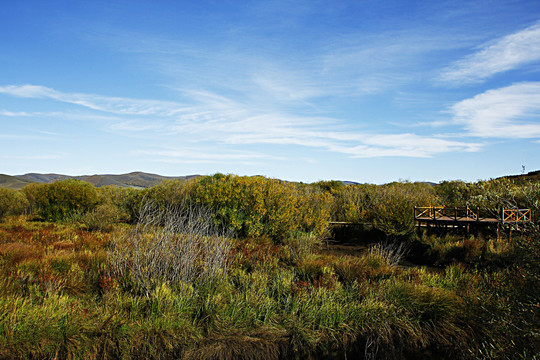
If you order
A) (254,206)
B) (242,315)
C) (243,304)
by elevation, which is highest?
(254,206)

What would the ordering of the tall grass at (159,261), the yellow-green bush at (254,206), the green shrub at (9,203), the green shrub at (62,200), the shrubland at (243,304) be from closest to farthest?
the shrubland at (243,304) → the tall grass at (159,261) → the yellow-green bush at (254,206) → the green shrub at (62,200) → the green shrub at (9,203)

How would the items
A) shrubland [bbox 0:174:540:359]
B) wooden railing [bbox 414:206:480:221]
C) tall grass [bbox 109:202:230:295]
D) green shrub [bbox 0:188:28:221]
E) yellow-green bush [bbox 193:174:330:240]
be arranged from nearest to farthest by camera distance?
shrubland [bbox 0:174:540:359] → tall grass [bbox 109:202:230:295] → yellow-green bush [bbox 193:174:330:240] → wooden railing [bbox 414:206:480:221] → green shrub [bbox 0:188:28:221]

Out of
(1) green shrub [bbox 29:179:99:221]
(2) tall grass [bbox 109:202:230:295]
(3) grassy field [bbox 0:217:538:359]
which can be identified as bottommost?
(3) grassy field [bbox 0:217:538:359]

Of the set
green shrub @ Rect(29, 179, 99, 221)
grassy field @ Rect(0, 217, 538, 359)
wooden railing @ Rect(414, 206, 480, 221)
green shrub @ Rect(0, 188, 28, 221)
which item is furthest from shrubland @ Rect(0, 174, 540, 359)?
green shrub @ Rect(0, 188, 28, 221)

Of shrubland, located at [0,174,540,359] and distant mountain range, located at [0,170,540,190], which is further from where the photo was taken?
distant mountain range, located at [0,170,540,190]

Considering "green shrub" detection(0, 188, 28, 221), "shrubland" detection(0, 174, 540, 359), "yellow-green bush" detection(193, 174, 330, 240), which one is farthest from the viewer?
"green shrub" detection(0, 188, 28, 221)

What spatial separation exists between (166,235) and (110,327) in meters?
2.02

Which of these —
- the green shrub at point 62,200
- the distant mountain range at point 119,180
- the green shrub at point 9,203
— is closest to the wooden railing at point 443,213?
the distant mountain range at point 119,180

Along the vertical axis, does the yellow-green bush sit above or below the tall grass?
above

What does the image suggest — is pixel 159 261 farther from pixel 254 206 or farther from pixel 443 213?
pixel 443 213

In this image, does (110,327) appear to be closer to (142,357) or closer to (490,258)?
(142,357)

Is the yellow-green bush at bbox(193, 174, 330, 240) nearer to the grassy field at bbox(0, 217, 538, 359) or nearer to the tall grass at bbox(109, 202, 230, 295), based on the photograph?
the grassy field at bbox(0, 217, 538, 359)

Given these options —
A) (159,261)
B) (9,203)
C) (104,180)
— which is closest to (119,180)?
(104,180)

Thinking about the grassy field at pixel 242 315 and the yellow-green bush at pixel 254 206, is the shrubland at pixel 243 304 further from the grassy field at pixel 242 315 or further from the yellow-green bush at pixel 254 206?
the yellow-green bush at pixel 254 206
